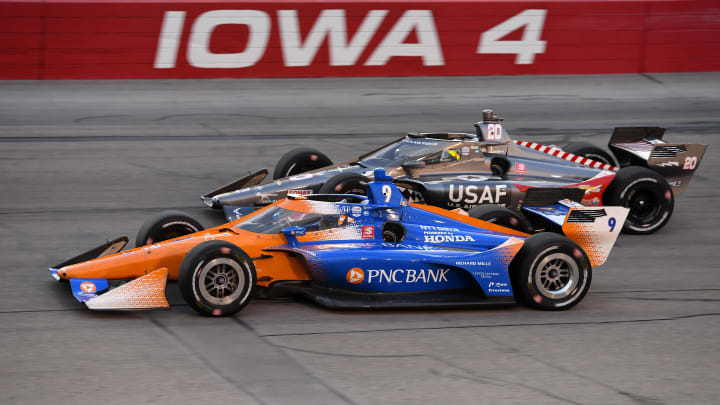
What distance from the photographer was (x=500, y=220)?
1019 centimetres

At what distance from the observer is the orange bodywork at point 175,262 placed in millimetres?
8688

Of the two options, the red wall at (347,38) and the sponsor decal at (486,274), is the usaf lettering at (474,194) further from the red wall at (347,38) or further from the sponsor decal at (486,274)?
the red wall at (347,38)

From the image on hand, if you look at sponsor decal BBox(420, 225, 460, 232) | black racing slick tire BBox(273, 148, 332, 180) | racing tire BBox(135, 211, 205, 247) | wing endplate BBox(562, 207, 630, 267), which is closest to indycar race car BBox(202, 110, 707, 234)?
black racing slick tire BBox(273, 148, 332, 180)

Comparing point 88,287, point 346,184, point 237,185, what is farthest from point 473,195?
point 88,287

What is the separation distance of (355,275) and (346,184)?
3035 mm

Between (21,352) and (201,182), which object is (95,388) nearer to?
(21,352)

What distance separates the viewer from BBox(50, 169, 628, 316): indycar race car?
8.49 meters

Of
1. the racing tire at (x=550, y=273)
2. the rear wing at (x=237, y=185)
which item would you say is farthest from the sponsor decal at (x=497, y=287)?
the rear wing at (x=237, y=185)

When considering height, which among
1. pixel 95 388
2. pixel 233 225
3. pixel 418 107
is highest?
pixel 418 107

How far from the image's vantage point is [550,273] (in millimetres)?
9055

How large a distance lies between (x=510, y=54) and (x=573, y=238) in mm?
14989

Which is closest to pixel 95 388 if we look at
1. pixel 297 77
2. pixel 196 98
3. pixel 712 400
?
pixel 712 400

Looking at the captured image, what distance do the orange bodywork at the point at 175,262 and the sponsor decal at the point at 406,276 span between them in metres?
0.62

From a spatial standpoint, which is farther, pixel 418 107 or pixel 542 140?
pixel 418 107
